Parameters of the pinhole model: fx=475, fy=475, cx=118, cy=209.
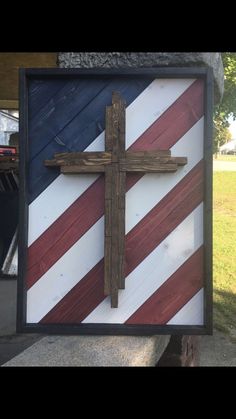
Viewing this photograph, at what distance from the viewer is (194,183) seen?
156cm

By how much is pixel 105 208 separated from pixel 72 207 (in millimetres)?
116

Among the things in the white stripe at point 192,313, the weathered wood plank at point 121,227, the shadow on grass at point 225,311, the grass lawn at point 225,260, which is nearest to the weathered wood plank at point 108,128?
the weathered wood plank at point 121,227

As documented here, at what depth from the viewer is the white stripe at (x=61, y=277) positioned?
1597 millimetres

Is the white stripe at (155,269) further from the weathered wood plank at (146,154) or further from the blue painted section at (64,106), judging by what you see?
the blue painted section at (64,106)

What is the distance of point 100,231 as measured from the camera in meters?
1.59

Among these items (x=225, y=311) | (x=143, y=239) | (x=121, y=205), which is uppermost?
(x=121, y=205)

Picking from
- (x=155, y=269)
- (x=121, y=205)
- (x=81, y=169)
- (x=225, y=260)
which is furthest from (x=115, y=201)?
(x=225, y=260)

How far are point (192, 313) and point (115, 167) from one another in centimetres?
55

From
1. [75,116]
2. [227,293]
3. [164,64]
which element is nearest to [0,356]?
[75,116]

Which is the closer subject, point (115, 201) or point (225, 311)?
point (115, 201)

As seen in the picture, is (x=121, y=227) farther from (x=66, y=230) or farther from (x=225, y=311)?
(x=225, y=311)

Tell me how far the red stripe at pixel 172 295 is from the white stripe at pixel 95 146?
0.42m

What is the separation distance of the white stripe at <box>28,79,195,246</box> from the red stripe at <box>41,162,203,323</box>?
220mm

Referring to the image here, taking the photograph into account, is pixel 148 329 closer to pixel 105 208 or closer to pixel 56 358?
pixel 56 358
